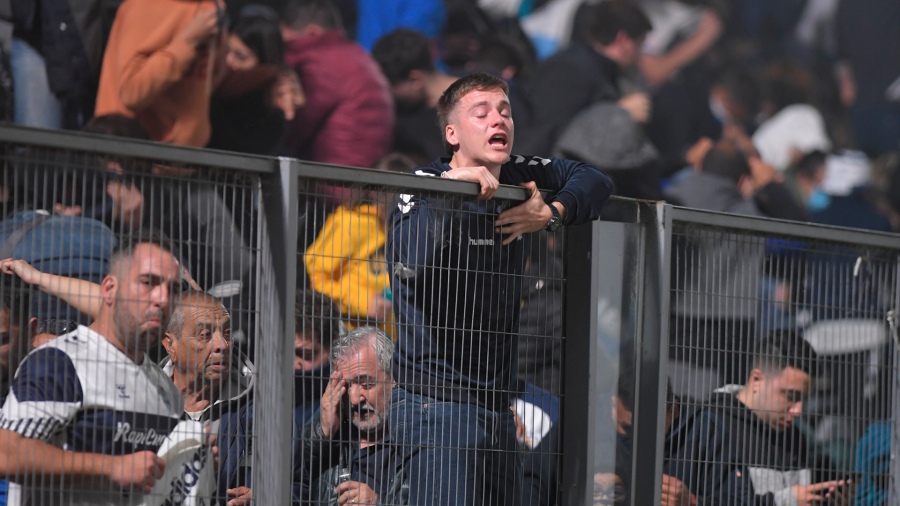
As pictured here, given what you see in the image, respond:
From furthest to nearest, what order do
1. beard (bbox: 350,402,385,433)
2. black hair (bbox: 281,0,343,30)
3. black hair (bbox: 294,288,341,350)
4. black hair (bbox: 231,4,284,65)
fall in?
black hair (bbox: 281,0,343,30) < black hair (bbox: 231,4,284,65) < beard (bbox: 350,402,385,433) < black hair (bbox: 294,288,341,350)

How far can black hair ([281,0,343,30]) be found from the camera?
7031mm

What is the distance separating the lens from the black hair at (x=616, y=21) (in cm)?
847

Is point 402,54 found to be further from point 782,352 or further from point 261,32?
point 782,352

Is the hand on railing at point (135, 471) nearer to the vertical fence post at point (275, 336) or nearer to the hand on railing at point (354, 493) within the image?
the vertical fence post at point (275, 336)

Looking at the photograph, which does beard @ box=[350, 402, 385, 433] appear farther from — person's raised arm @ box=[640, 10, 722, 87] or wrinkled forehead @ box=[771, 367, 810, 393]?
person's raised arm @ box=[640, 10, 722, 87]

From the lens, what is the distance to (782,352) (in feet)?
15.2

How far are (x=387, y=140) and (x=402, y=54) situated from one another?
512mm

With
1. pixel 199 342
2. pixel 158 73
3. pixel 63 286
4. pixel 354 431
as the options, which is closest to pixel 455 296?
pixel 354 431

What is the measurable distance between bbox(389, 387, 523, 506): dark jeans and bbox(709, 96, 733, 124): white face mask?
5.42m

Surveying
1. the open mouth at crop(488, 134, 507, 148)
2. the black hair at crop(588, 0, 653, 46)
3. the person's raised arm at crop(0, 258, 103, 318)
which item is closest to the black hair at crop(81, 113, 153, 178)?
the open mouth at crop(488, 134, 507, 148)

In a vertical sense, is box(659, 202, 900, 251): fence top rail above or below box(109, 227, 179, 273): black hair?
above

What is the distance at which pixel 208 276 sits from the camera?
3.60m

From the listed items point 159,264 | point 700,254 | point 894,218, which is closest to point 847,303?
point 700,254

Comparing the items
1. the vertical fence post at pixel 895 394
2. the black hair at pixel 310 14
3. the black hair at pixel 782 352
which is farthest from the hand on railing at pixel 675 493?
the black hair at pixel 310 14
